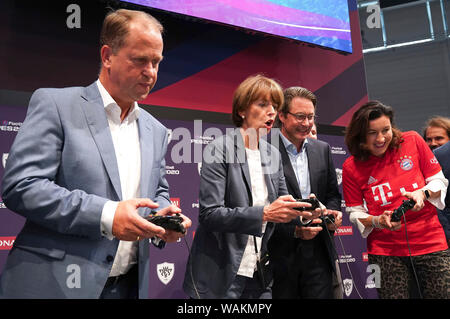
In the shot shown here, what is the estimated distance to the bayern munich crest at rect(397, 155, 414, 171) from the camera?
2.54 m

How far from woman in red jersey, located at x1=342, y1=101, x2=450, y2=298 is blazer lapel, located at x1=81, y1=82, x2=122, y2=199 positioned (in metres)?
1.61

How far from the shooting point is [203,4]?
3.23 metres

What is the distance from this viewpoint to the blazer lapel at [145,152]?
1483 mm

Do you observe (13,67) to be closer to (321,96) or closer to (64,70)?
(64,70)

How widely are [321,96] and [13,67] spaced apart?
9.92 feet

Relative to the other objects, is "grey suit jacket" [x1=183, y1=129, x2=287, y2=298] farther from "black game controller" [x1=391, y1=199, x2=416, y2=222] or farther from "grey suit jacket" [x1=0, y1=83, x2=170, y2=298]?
"black game controller" [x1=391, y1=199, x2=416, y2=222]

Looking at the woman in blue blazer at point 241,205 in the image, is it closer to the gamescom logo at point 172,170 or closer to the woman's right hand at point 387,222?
the woman's right hand at point 387,222

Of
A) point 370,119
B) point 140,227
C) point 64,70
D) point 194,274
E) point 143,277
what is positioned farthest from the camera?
point 64,70

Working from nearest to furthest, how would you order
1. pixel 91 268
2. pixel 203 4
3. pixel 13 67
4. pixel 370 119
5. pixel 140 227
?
pixel 140 227 < pixel 91 268 < pixel 370 119 < pixel 13 67 < pixel 203 4

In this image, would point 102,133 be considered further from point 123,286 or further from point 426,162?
point 426,162

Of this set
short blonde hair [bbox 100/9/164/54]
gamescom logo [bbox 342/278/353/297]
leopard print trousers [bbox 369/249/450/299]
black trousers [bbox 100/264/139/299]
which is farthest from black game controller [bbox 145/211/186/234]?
gamescom logo [bbox 342/278/353/297]

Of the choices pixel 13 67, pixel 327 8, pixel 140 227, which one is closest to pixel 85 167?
pixel 140 227

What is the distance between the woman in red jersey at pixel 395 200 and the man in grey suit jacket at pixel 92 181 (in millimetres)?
1512

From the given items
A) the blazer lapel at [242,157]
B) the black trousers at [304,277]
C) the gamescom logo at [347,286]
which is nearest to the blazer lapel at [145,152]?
the blazer lapel at [242,157]
